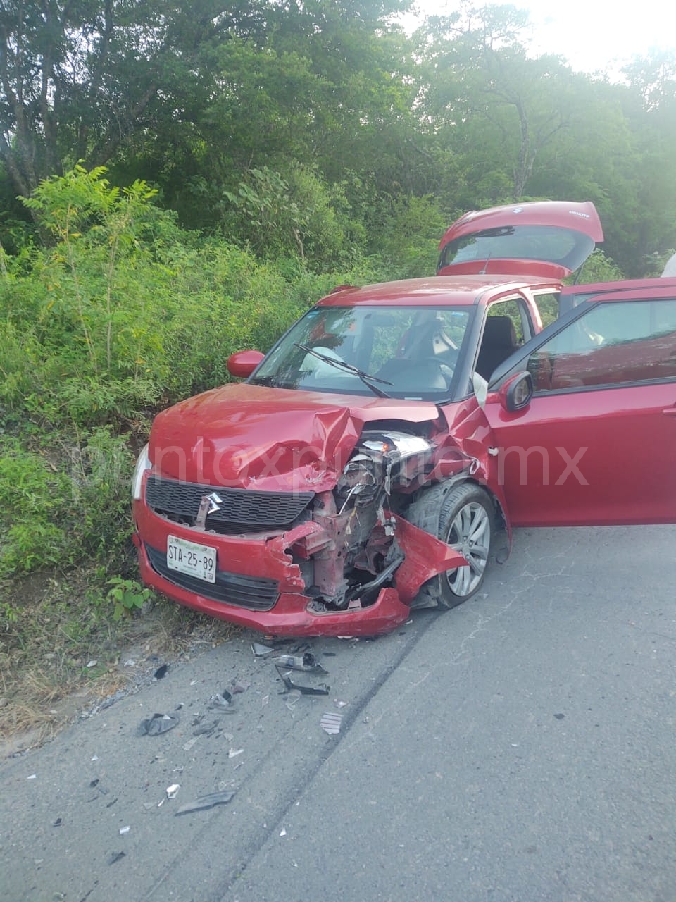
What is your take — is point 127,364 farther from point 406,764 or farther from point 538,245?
point 538,245

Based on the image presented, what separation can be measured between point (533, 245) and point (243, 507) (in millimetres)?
5500

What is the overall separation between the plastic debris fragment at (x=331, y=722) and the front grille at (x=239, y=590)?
590 mm

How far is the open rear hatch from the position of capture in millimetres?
7273

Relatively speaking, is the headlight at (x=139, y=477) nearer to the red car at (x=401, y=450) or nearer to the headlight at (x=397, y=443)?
the red car at (x=401, y=450)

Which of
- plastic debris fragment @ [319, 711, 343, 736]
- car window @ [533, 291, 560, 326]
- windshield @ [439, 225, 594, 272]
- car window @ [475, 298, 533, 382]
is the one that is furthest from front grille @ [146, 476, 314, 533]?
windshield @ [439, 225, 594, 272]

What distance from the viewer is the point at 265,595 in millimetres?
3334

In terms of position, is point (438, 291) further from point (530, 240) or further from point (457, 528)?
point (530, 240)

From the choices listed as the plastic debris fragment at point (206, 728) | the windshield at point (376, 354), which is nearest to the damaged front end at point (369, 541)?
the windshield at point (376, 354)

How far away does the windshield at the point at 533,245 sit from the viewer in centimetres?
732

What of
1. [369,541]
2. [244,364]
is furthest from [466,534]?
[244,364]

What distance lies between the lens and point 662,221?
21.1 metres

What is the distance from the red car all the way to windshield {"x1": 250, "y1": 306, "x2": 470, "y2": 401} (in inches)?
0.5

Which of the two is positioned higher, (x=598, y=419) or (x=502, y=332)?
(x=502, y=332)

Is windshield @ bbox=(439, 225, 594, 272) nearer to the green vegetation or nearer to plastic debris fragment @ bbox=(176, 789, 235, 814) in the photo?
the green vegetation
